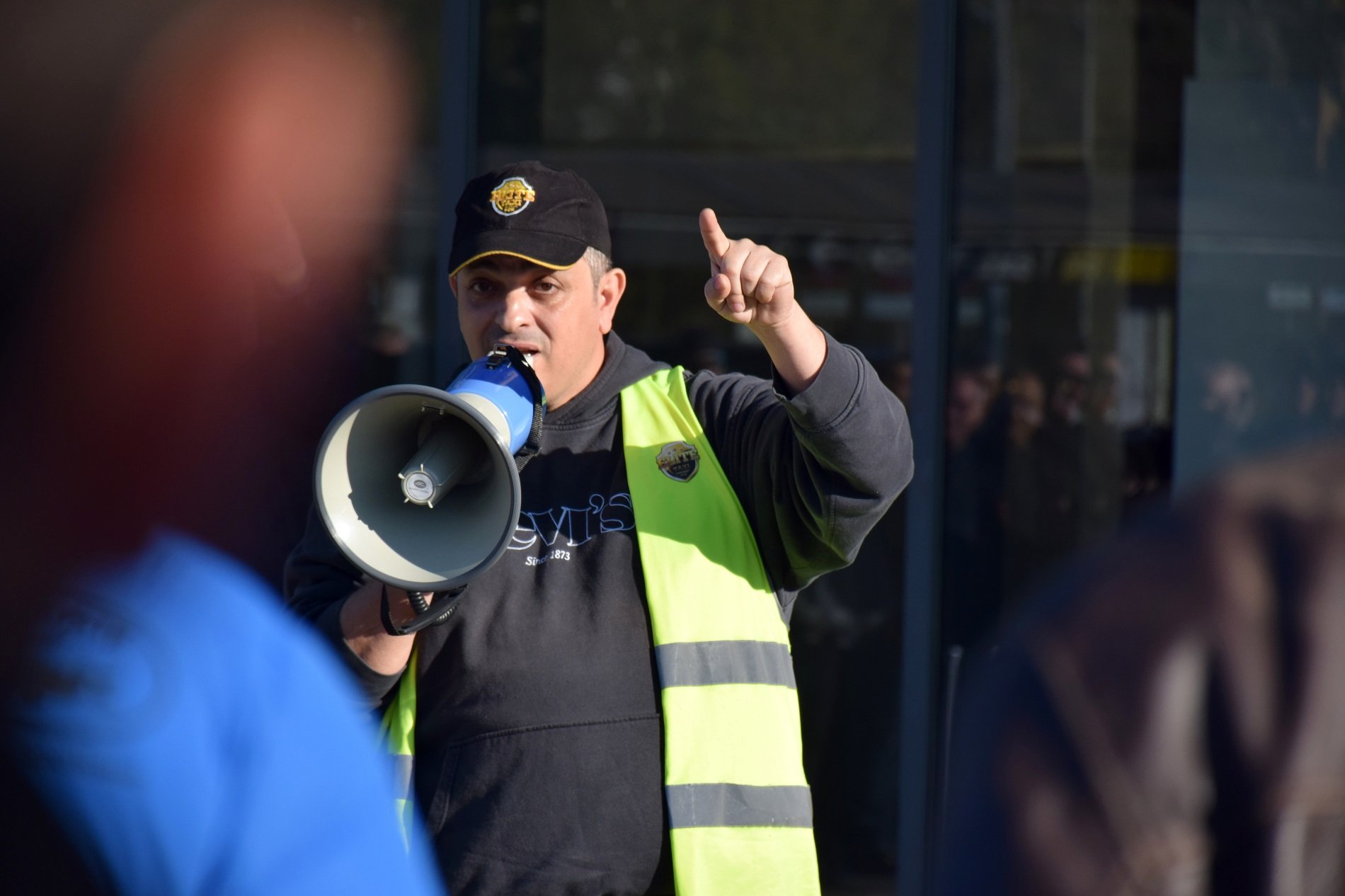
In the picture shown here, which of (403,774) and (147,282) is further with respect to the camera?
(403,774)

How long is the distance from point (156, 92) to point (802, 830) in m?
1.63

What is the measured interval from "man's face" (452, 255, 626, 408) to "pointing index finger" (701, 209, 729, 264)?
29 centimetres

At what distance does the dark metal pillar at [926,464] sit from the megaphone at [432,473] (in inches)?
82.2

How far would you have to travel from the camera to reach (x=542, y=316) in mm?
2273

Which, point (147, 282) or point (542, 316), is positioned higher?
point (542, 316)

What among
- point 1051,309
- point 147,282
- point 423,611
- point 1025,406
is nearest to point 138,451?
point 147,282

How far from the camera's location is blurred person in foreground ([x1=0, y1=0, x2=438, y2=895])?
0.72 metres

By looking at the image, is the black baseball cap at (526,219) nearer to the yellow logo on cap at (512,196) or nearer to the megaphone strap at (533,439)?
the yellow logo on cap at (512,196)

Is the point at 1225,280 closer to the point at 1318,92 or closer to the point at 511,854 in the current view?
the point at 1318,92

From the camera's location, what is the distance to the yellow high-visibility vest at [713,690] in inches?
79.8

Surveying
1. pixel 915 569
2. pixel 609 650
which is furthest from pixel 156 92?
Result: pixel 915 569

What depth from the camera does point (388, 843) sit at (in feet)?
3.00

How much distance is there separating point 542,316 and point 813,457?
51cm

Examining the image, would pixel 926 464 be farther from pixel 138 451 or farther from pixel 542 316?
pixel 138 451
